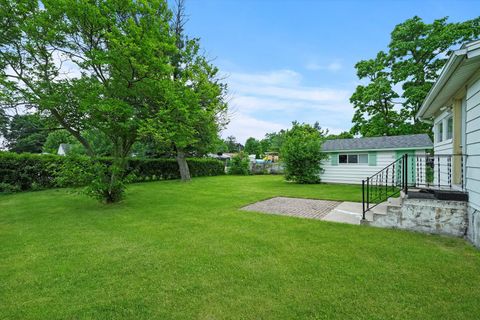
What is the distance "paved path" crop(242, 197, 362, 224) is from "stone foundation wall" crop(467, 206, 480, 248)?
192 cm

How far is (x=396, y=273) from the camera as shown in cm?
299

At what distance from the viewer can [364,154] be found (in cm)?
1355

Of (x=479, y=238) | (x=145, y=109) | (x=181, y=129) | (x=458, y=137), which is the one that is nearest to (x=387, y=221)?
(x=479, y=238)

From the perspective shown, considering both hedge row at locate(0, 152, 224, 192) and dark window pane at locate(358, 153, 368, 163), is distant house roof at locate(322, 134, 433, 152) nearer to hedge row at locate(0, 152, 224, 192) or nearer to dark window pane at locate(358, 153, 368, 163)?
dark window pane at locate(358, 153, 368, 163)

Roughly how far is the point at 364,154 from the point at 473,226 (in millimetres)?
10308

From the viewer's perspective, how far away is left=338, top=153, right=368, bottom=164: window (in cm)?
1359

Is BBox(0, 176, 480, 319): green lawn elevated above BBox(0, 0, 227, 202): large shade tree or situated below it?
below

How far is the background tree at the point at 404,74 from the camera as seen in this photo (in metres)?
14.6

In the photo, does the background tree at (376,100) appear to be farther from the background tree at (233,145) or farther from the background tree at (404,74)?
the background tree at (233,145)

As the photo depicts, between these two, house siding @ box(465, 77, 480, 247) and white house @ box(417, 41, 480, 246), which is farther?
house siding @ box(465, 77, 480, 247)

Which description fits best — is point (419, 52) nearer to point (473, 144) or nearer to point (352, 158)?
point (352, 158)

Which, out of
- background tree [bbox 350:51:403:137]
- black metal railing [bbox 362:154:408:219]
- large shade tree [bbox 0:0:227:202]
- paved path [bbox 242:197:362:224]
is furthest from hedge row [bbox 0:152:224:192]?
background tree [bbox 350:51:403:137]

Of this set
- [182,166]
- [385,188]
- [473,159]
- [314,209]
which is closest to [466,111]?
[473,159]

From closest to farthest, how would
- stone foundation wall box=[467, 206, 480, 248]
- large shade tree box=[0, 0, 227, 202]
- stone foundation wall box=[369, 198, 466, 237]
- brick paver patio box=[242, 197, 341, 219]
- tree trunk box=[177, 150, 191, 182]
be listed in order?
stone foundation wall box=[467, 206, 480, 248] → stone foundation wall box=[369, 198, 466, 237] → large shade tree box=[0, 0, 227, 202] → brick paver patio box=[242, 197, 341, 219] → tree trunk box=[177, 150, 191, 182]
